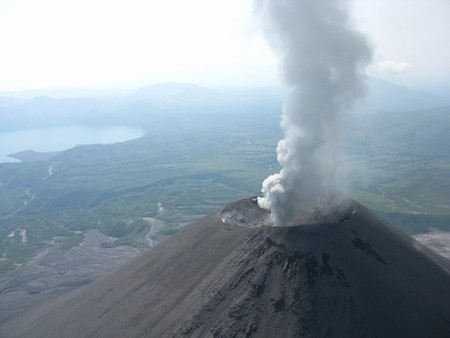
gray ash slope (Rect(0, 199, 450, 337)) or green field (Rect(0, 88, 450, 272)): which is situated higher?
gray ash slope (Rect(0, 199, 450, 337))

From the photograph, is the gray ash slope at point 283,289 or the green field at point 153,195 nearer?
the gray ash slope at point 283,289

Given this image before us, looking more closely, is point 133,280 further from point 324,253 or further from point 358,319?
point 358,319

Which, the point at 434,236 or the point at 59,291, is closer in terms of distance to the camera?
the point at 59,291

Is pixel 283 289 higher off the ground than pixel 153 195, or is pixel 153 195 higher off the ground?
pixel 283 289

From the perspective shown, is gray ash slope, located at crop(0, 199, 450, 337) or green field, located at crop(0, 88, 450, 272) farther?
green field, located at crop(0, 88, 450, 272)

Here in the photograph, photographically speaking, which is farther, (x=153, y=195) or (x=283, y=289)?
(x=153, y=195)

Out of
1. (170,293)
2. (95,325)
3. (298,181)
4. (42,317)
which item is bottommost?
(42,317)

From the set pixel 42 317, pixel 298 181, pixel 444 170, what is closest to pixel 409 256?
pixel 298 181

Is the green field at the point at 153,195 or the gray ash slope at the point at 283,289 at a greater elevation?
the gray ash slope at the point at 283,289
